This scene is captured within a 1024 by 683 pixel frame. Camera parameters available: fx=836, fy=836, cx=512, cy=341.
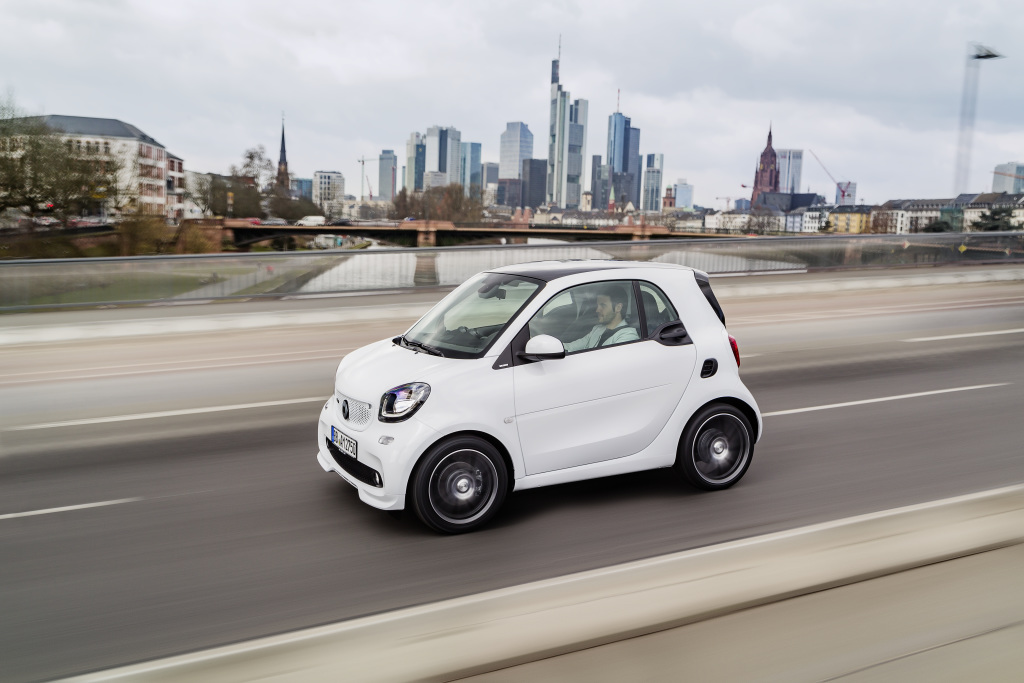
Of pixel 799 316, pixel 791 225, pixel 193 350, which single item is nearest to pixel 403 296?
pixel 193 350

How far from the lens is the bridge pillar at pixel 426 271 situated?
19.3 metres

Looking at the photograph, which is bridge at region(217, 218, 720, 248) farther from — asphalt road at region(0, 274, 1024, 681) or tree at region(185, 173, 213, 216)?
asphalt road at region(0, 274, 1024, 681)

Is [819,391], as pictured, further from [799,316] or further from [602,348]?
[799,316]

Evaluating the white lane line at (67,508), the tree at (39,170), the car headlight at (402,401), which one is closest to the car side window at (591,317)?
the car headlight at (402,401)

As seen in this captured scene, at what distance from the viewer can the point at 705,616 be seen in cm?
312

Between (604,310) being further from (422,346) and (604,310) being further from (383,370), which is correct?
(383,370)

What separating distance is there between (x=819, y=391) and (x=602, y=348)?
16.4ft

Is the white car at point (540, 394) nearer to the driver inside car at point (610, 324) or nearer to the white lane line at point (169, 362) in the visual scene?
the driver inside car at point (610, 324)

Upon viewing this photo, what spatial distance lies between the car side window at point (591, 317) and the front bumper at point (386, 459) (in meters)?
1.06

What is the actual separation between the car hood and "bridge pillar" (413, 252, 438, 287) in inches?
530

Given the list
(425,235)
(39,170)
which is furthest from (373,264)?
(425,235)

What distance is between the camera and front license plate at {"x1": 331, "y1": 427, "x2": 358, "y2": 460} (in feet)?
17.5

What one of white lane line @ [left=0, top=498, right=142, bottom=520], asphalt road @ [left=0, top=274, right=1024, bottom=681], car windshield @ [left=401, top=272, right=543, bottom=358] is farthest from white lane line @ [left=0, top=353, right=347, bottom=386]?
car windshield @ [left=401, top=272, right=543, bottom=358]

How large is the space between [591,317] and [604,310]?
119mm
